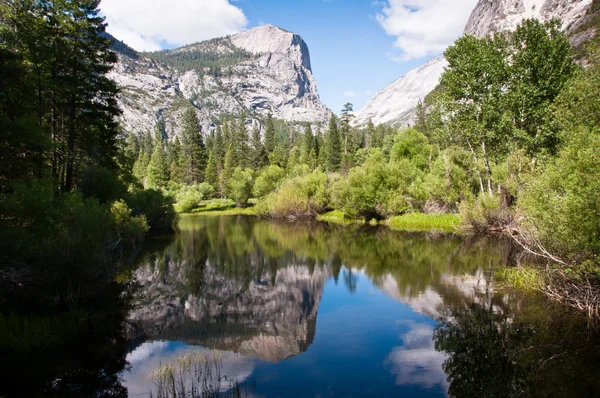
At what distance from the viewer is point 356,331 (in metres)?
16.1

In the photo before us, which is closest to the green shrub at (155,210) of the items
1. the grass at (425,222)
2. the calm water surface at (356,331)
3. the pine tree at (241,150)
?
the calm water surface at (356,331)

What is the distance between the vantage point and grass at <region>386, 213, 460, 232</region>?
1619 inches

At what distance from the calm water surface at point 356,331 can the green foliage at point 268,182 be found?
45.3m

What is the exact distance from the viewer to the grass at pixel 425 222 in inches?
1619

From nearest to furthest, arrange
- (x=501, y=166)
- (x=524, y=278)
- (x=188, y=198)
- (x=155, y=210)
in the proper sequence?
1. (x=524, y=278)
2. (x=501, y=166)
3. (x=155, y=210)
4. (x=188, y=198)

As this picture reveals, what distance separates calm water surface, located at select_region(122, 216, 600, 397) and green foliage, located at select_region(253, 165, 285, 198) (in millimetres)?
45255

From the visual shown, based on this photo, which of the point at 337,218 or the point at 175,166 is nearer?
the point at 337,218

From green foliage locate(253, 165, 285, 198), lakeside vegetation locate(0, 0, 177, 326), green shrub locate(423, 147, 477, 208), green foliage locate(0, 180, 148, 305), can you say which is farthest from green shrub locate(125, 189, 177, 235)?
green shrub locate(423, 147, 477, 208)

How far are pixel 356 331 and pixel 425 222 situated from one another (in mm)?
30575

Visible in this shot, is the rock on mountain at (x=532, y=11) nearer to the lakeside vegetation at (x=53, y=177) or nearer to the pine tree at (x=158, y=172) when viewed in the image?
the pine tree at (x=158, y=172)

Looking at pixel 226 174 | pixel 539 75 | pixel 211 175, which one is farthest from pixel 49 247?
pixel 211 175

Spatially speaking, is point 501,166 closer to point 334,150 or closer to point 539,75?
point 539,75

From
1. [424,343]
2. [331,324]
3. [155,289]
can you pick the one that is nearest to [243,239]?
[155,289]

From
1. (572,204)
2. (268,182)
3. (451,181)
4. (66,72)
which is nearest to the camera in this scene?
(572,204)
